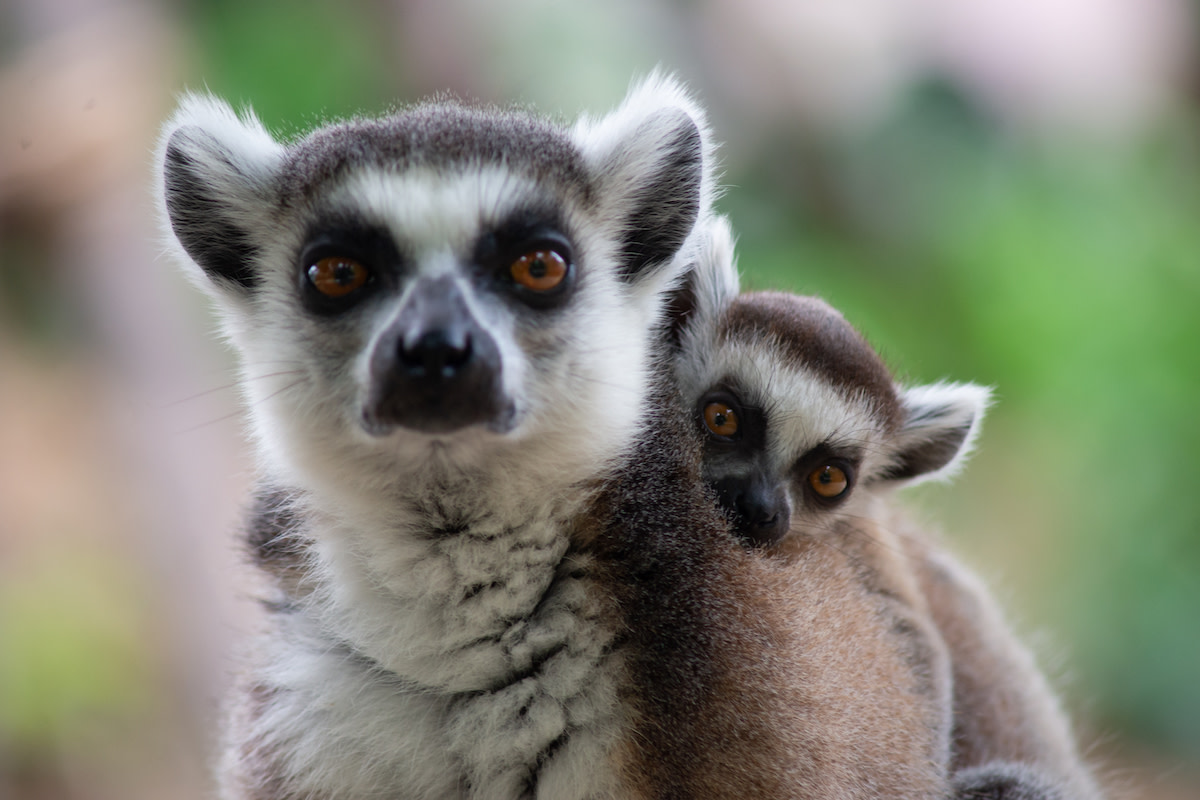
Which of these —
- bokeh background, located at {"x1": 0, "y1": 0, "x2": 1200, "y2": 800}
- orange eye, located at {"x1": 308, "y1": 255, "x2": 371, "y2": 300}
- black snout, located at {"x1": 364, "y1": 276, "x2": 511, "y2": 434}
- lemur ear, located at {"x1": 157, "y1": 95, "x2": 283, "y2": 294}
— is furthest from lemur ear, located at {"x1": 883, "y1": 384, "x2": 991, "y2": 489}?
bokeh background, located at {"x1": 0, "y1": 0, "x2": 1200, "y2": 800}

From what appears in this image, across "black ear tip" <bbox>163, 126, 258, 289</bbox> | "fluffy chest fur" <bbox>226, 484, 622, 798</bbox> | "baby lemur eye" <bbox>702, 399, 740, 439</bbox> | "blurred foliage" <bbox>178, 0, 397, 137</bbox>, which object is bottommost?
"fluffy chest fur" <bbox>226, 484, 622, 798</bbox>

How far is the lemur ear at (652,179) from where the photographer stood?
2.23 metres

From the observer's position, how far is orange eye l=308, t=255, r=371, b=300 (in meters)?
1.95

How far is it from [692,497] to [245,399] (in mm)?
949

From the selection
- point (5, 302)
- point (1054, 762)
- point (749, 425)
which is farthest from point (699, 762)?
point (5, 302)

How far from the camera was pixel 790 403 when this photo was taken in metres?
2.54

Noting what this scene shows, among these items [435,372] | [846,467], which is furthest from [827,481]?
[435,372]

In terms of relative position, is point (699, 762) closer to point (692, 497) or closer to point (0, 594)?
point (692, 497)

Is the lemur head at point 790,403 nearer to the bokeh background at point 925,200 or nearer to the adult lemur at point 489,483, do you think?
the adult lemur at point 489,483

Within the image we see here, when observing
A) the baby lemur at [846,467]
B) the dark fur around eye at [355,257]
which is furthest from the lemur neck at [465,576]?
the baby lemur at [846,467]

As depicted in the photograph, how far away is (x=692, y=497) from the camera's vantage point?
1.96 m

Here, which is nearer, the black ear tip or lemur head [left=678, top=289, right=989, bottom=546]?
the black ear tip

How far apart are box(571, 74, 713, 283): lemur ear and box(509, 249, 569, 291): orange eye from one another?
26 centimetres

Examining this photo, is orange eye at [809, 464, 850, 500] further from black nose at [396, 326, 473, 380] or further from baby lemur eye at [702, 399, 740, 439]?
black nose at [396, 326, 473, 380]
